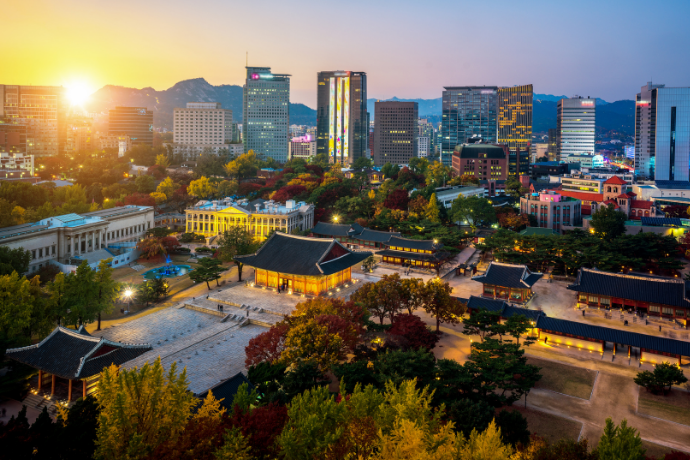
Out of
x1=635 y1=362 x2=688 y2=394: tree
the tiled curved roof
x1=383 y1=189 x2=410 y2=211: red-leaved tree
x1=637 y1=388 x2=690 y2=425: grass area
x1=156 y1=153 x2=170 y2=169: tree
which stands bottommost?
x1=637 y1=388 x2=690 y2=425: grass area

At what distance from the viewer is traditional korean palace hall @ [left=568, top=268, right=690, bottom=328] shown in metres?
37.2

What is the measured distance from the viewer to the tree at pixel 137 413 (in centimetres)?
1341

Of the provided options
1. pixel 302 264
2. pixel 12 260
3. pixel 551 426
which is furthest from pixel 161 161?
pixel 551 426

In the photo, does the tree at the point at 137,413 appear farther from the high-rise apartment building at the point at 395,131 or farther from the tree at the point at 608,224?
the high-rise apartment building at the point at 395,131

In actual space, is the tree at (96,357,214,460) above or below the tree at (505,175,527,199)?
below

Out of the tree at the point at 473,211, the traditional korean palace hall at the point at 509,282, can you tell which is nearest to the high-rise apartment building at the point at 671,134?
the tree at the point at 473,211

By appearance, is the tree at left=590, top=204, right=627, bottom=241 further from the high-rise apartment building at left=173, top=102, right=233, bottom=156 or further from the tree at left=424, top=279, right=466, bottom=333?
the high-rise apartment building at left=173, top=102, right=233, bottom=156

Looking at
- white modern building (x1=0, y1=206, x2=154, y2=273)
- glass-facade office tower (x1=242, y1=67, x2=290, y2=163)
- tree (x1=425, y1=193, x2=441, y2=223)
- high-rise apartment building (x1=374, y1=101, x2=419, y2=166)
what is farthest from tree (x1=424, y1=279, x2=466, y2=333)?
high-rise apartment building (x1=374, y1=101, x2=419, y2=166)

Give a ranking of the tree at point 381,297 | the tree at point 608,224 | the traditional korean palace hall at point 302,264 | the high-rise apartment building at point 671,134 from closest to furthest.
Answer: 1. the tree at point 381,297
2. the traditional korean palace hall at point 302,264
3. the tree at point 608,224
4. the high-rise apartment building at point 671,134

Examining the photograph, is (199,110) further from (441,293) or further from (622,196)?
(441,293)

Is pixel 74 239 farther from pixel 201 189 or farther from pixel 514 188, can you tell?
pixel 514 188

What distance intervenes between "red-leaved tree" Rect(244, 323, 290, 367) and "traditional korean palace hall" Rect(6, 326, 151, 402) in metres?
6.70

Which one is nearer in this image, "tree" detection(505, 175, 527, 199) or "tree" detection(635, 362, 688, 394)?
"tree" detection(635, 362, 688, 394)

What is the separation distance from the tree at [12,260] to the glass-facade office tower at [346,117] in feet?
495
